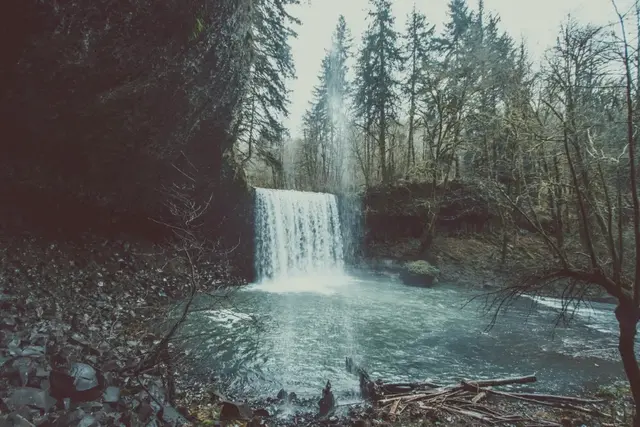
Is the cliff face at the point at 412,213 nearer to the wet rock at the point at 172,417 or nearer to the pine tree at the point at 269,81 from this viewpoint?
the pine tree at the point at 269,81

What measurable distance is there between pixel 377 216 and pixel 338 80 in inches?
671

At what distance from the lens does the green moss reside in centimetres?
1548

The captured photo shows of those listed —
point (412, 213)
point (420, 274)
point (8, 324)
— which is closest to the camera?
point (8, 324)

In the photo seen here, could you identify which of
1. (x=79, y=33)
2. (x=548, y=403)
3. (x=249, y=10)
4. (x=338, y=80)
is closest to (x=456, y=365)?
(x=548, y=403)

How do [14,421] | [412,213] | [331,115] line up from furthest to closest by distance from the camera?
[331,115]
[412,213]
[14,421]

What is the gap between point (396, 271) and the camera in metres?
17.5

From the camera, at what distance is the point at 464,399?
4695 millimetres

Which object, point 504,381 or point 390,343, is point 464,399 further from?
point 390,343

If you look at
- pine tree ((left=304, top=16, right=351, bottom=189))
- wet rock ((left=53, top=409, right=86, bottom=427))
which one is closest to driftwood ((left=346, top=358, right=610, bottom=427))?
wet rock ((left=53, top=409, right=86, bottom=427))

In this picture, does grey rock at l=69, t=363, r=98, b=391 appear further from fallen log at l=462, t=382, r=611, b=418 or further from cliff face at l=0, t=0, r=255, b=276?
cliff face at l=0, t=0, r=255, b=276

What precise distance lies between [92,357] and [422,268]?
46.3ft

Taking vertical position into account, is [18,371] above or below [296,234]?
below

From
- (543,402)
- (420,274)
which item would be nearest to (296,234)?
(420,274)

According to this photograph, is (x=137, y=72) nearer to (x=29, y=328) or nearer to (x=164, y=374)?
(x=29, y=328)
